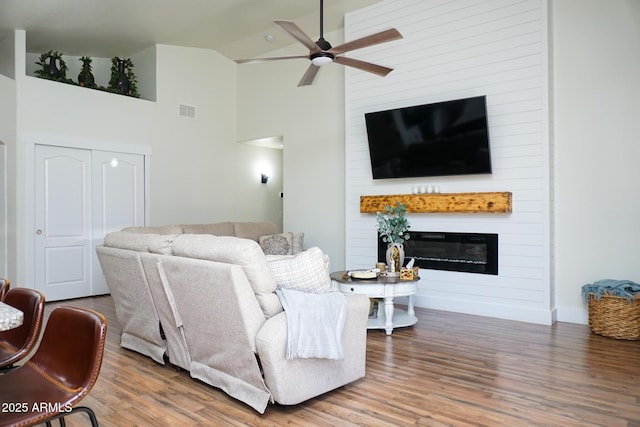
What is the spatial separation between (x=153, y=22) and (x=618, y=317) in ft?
20.9

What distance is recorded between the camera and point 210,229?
248 inches

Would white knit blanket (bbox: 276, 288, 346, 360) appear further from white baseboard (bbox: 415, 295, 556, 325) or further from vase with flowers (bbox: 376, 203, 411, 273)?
white baseboard (bbox: 415, 295, 556, 325)

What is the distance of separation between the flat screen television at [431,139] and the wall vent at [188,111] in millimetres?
3187

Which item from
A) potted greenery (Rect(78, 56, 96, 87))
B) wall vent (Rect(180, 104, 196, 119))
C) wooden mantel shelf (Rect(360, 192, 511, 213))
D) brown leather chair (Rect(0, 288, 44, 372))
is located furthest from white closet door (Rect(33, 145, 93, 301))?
brown leather chair (Rect(0, 288, 44, 372))

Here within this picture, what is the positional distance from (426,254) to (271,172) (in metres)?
4.12

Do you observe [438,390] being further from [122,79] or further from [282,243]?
[122,79]

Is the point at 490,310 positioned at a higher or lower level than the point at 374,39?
lower

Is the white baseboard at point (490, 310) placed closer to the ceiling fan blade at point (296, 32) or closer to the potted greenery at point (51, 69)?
the ceiling fan blade at point (296, 32)

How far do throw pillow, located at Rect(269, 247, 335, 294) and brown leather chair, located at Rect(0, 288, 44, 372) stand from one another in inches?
49.4

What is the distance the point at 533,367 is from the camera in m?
3.29

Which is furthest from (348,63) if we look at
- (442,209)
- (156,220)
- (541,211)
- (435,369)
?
(156,220)

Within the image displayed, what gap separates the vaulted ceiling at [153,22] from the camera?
5324mm

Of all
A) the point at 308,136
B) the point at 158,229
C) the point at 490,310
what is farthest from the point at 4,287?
the point at 308,136

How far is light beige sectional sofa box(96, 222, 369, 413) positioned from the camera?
2.53 meters
